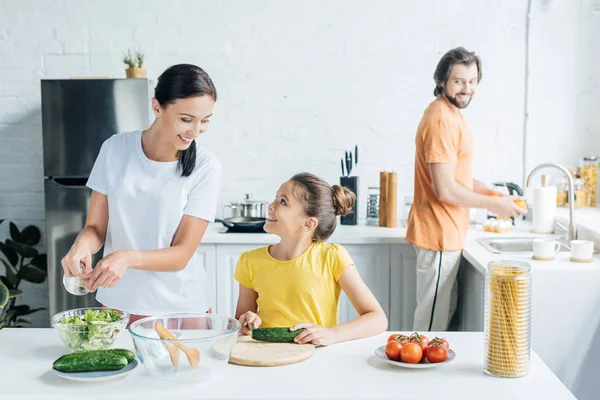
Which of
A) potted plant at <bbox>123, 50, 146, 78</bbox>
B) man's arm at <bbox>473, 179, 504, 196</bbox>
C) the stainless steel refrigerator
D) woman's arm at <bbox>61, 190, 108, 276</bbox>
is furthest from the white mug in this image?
potted plant at <bbox>123, 50, 146, 78</bbox>

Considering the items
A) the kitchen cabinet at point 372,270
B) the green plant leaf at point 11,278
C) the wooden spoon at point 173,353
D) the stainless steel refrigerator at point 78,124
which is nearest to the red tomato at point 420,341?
the wooden spoon at point 173,353

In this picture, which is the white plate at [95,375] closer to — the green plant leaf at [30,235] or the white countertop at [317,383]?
the white countertop at [317,383]

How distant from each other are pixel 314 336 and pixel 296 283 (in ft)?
1.36

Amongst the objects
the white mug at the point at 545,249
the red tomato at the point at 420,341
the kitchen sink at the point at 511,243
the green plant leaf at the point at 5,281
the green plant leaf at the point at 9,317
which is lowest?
the green plant leaf at the point at 9,317

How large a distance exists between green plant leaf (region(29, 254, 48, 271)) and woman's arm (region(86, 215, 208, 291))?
2145 millimetres

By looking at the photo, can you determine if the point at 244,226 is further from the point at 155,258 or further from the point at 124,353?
the point at 124,353

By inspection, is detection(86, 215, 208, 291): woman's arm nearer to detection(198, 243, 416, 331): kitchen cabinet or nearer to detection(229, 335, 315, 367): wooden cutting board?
detection(229, 335, 315, 367): wooden cutting board

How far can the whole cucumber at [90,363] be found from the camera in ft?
5.47

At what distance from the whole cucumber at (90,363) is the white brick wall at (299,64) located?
256cm

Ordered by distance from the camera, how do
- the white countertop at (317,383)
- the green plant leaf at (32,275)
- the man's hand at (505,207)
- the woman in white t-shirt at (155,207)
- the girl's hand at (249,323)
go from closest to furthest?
1. the white countertop at (317,383)
2. the girl's hand at (249,323)
3. the woman in white t-shirt at (155,207)
4. the man's hand at (505,207)
5. the green plant leaf at (32,275)

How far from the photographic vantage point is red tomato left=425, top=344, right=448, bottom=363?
174 cm

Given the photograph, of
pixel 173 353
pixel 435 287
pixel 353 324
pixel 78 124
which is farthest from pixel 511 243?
pixel 173 353

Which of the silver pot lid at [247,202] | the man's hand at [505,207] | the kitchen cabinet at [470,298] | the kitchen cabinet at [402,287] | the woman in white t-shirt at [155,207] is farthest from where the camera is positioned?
the silver pot lid at [247,202]

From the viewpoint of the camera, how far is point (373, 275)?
12.1 ft
